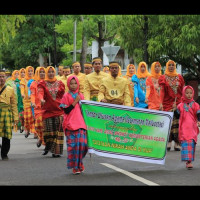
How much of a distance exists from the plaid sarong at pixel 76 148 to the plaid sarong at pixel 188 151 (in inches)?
70.3

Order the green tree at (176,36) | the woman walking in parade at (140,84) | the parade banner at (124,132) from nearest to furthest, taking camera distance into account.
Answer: the parade banner at (124,132), the woman walking in parade at (140,84), the green tree at (176,36)

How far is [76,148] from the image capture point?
34.4ft

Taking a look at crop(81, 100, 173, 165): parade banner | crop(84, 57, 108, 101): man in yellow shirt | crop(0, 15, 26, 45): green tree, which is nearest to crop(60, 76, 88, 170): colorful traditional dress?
crop(81, 100, 173, 165): parade banner

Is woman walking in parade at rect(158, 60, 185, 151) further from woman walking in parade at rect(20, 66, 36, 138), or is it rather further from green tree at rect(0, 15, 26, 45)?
woman walking in parade at rect(20, 66, 36, 138)

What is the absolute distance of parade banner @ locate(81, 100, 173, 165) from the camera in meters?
10.6

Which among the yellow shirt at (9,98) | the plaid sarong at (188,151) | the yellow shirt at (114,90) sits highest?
the yellow shirt at (114,90)

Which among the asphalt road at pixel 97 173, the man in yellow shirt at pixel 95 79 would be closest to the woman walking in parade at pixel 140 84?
the man in yellow shirt at pixel 95 79

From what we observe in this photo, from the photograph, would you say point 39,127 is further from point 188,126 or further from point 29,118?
point 188,126

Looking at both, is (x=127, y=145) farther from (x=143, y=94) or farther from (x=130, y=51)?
(x=130, y=51)

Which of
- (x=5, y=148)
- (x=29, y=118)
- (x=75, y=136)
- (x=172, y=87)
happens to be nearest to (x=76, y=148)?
(x=75, y=136)

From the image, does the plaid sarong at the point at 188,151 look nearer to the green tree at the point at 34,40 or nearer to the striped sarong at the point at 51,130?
the striped sarong at the point at 51,130

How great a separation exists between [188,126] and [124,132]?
4.34ft

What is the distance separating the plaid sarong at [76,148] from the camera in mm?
10461
